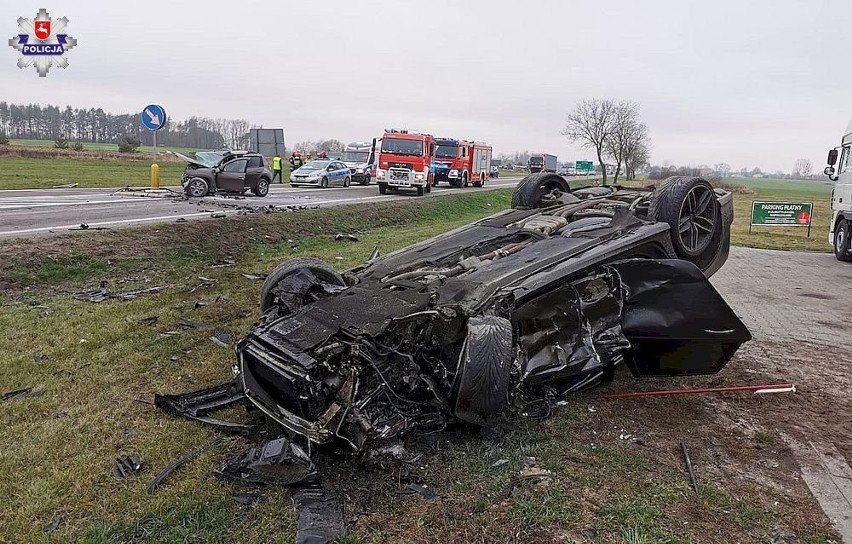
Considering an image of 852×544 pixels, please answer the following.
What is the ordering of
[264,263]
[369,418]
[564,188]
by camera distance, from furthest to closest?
1. [264,263]
2. [564,188]
3. [369,418]

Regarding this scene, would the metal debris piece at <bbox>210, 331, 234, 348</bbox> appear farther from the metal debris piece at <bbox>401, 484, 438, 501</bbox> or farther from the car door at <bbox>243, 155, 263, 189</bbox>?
the car door at <bbox>243, 155, 263, 189</bbox>

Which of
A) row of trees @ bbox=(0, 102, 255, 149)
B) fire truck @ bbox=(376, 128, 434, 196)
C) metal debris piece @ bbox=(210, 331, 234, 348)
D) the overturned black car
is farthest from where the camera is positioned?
row of trees @ bbox=(0, 102, 255, 149)

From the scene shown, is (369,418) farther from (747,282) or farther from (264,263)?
(747,282)

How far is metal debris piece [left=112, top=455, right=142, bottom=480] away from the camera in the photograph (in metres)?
3.24

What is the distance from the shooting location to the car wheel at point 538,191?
681 centimetres

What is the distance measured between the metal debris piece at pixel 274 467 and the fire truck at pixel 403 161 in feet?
64.6

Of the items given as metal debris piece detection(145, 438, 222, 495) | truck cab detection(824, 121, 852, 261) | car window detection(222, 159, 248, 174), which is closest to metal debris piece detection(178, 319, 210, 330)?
metal debris piece detection(145, 438, 222, 495)

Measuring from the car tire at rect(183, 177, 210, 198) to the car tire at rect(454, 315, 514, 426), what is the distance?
1534 cm

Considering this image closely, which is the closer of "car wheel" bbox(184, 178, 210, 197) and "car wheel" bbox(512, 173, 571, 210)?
"car wheel" bbox(512, 173, 571, 210)

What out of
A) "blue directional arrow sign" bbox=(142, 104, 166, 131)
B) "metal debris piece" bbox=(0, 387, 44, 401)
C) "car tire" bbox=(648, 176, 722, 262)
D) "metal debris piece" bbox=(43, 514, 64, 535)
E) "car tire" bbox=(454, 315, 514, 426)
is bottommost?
"metal debris piece" bbox=(43, 514, 64, 535)

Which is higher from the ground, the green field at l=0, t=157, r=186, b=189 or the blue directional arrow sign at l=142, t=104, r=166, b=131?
the blue directional arrow sign at l=142, t=104, r=166, b=131

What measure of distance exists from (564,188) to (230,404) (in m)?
4.61

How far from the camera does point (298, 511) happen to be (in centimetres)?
297

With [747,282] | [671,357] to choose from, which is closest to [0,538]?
[671,357]
